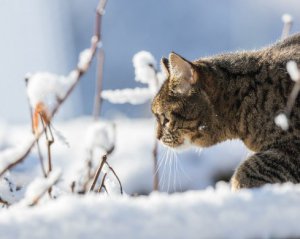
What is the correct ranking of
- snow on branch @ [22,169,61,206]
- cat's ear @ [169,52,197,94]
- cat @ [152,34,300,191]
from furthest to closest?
cat's ear @ [169,52,197,94] → cat @ [152,34,300,191] → snow on branch @ [22,169,61,206]

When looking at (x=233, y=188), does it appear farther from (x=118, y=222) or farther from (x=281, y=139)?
(x=118, y=222)

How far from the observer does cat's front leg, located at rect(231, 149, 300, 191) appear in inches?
87.5

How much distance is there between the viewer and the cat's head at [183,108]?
102 inches

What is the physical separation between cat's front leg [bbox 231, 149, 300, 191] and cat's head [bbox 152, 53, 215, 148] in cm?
38

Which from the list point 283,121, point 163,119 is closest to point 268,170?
point 283,121

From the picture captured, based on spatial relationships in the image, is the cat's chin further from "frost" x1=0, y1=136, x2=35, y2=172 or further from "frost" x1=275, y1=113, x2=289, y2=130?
"frost" x1=0, y1=136, x2=35, y2=172

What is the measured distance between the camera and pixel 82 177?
207 centimetres

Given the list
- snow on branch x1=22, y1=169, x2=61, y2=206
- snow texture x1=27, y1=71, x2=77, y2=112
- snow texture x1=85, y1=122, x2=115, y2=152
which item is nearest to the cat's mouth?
snow texture x1=85, y1=122, x2=115, y2=152

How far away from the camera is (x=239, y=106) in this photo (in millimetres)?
2514

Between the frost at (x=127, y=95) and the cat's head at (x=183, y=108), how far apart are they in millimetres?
292

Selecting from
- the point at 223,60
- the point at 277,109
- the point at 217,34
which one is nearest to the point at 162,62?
the point at 223,60

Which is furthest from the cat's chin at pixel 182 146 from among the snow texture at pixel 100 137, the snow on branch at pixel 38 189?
the snow on branch at pixel 38 189

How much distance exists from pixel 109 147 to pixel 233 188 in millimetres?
550

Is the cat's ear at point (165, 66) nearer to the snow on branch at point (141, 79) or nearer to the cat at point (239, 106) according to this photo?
the cat at point (239, 106)
